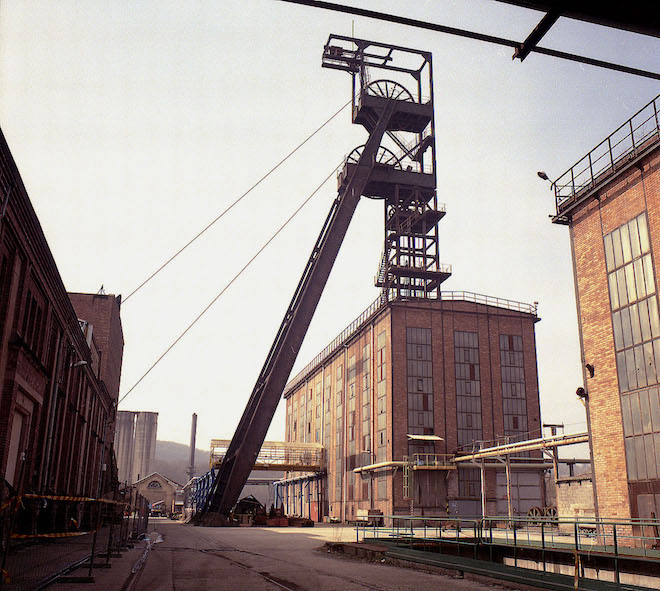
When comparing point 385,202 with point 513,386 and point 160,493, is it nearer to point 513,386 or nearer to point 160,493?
point 513,386

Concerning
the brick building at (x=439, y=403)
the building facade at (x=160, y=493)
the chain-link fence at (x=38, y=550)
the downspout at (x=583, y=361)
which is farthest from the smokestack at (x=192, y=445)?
the downspout at (x=583, y=361)

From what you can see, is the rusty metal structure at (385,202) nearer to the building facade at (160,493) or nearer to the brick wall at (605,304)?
the brick wall at (605,304)

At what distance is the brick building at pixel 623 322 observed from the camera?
1891cm

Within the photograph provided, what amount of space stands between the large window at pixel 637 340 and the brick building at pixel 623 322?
3cm

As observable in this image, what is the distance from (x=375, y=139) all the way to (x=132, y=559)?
112 ft

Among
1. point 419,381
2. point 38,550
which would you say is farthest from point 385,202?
point 38,550

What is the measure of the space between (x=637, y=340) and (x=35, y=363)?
18.1 metres

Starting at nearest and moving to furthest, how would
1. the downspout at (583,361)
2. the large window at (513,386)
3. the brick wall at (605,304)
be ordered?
the brick wall at (605,304)
the downspout at (583,361)
the large window at (513,386)

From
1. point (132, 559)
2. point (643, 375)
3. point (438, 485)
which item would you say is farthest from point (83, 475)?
point (643, 375)

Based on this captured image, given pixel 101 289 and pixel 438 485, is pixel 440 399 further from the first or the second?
pixel 101 289

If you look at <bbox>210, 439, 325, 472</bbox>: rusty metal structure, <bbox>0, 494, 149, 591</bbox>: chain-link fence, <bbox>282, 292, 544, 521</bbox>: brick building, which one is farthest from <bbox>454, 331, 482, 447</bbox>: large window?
<bbox>0, 494, 149, 591</bbox>: chain-link fence

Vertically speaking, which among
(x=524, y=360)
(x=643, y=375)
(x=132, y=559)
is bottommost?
(x=132, y=559)

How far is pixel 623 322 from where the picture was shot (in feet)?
66.8

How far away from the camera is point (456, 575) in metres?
11.9
